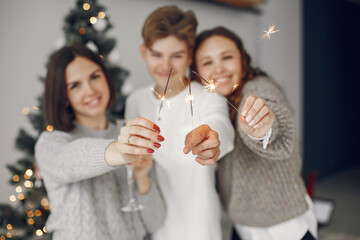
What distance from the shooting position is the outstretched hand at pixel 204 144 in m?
0.64

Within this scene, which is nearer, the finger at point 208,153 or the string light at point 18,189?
the finger at point 208,153

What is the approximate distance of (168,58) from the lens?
991 mm

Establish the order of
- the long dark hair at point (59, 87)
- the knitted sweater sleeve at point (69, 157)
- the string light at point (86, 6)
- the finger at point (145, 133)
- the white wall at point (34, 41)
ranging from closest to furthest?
the finger at point (145, 133)
the knitted sweater sleeve at point (69, 157)
the long dark hair at point (59, 87)
the string light at point (86, 6)
the white wall at point (34, 41)

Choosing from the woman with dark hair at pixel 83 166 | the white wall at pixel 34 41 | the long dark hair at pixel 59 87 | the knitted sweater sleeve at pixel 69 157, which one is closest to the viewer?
the knitted sweater sleeve at pixel 69 157

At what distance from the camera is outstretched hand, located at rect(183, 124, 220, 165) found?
0.64 meters

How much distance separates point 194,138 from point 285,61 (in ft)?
11.1

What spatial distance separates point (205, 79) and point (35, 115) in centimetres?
105

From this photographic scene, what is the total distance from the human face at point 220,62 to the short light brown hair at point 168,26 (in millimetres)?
68

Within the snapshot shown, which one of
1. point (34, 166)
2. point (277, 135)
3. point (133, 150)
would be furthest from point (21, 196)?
point (277, 135)

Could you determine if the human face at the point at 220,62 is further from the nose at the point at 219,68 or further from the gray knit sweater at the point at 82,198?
the gray knit sweater at the point at 82,198

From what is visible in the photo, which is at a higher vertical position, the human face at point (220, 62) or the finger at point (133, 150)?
the human face at point (220, 62)

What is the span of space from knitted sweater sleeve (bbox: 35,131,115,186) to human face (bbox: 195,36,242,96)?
14.7 inches

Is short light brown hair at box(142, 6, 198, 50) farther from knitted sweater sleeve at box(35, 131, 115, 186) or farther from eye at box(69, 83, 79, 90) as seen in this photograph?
knitted sweater sleeve at box(35, 131, 115, 186)

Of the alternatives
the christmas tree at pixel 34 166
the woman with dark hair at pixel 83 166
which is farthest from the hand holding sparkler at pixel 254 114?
the christmas tree at pixel 34 166
